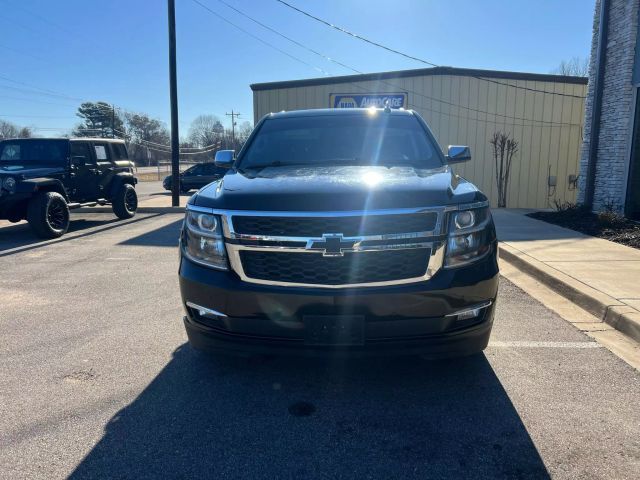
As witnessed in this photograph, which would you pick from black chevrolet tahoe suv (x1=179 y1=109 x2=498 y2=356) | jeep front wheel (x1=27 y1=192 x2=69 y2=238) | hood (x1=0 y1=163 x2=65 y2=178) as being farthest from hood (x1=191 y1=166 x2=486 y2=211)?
hood (x1=0 y1=163 x2=65 y2=178)

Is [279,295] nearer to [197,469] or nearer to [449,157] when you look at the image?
[197,469]

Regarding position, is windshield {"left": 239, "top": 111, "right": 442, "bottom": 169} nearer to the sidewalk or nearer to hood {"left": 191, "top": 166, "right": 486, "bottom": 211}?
hood {"left": 191, "top": 166, "right": 486, "bottom": 211}

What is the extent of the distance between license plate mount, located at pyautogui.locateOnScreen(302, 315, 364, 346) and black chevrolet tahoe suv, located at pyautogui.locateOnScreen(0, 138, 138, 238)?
804cm

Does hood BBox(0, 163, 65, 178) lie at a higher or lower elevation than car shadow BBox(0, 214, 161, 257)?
higher

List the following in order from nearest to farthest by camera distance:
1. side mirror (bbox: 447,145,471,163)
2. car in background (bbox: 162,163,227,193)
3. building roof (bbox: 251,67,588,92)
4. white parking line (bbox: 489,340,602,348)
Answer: white parking line (bbox: 489,340,602,348), side mirror (bbox: 447,145,471,163), building roof (bbox: 251,67,588,92), car in background (bbox: 162,163,227,193)

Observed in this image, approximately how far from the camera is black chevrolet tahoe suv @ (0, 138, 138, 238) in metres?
8.80

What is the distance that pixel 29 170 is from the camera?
9273 millimetres

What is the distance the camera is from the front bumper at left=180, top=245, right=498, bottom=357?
8.42ft

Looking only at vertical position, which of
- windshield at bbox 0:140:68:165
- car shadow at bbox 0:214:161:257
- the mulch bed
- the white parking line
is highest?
windshield at bbox 0:140:68:165

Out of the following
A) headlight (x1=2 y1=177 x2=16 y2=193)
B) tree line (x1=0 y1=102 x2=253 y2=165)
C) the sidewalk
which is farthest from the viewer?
tree line (x1=0 y1=102 x2=253 y2=165)

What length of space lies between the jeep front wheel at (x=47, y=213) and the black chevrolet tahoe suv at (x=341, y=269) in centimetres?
729

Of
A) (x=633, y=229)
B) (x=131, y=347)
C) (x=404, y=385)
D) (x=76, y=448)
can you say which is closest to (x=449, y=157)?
(x=404, y=385)

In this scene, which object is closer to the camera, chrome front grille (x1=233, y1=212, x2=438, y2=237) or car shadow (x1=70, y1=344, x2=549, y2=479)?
car shadow (x1=70, y1=344, x2=549, y2=479)

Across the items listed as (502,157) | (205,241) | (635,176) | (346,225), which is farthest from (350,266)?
(502,157)
